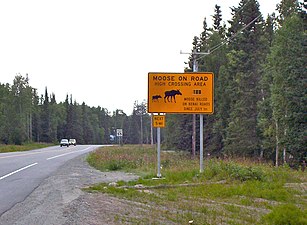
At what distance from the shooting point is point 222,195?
12.5 meters

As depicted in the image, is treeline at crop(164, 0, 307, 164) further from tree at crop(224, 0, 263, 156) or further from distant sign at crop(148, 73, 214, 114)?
distant sign at crop(148, 73, 214, 114)

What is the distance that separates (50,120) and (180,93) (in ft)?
373

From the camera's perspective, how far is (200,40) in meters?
61.2

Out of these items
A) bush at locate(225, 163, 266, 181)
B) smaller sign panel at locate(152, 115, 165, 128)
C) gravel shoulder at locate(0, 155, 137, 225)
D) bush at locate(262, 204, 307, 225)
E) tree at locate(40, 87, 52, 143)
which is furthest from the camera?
tree at locate(40, 87, 52, 143)

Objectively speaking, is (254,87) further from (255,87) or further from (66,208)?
(66,208)

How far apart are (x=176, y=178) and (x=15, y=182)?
5968mm

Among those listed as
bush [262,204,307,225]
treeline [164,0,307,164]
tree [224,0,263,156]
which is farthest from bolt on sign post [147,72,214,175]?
tree [224,0,263,156]

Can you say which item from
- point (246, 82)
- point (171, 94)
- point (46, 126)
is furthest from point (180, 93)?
point (46, 126)

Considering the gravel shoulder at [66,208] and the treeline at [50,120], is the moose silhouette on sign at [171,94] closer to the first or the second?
the gravel shoulder at [66,208]

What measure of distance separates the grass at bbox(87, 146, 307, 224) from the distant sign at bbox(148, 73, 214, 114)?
2.54 meters

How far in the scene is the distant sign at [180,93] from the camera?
700 inches

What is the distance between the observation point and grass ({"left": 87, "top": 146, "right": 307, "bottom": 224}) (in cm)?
919

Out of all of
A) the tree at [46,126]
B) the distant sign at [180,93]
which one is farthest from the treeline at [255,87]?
the tree at [46,126]

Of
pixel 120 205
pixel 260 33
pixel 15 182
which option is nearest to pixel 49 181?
pixel 15 182
